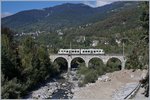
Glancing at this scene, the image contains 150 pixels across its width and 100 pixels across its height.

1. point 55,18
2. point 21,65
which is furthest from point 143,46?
point 55,18

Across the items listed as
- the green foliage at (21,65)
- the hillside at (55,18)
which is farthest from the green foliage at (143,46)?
the hillside at (55,18)

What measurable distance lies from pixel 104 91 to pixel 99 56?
71.6 ft

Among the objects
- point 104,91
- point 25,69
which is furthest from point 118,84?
point 25,69

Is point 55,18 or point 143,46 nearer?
point 143,46

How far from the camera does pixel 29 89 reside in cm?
2541

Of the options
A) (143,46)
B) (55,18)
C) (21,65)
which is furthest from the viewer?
(55,18)

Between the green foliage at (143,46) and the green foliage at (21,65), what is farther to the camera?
the green foliage at (21,65)

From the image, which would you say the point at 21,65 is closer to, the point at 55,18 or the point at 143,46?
the point at 143,46

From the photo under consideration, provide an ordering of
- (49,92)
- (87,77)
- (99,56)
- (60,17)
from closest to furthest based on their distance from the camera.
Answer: (49,92) < (87,77) < (99,56) < (60,17)

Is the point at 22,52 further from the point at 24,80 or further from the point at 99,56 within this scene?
the point at 99,56

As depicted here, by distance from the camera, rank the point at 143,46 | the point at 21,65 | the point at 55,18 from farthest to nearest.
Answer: the point at 55,18
the point at 21,65
the point at 143,46

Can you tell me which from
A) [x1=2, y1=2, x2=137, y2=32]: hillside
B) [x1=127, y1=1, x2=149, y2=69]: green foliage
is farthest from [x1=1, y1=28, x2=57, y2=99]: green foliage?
[x1=2, y1=2, x2=137, y2=32]: hillside

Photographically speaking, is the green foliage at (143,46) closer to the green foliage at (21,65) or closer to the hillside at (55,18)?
the green foliage at (21,65)

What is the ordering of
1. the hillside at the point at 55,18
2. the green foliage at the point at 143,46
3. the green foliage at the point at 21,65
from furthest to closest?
the hillside at the point at 55,18 → the green foliage at the point at 21,65 → the green foliage at the point at 143,46
